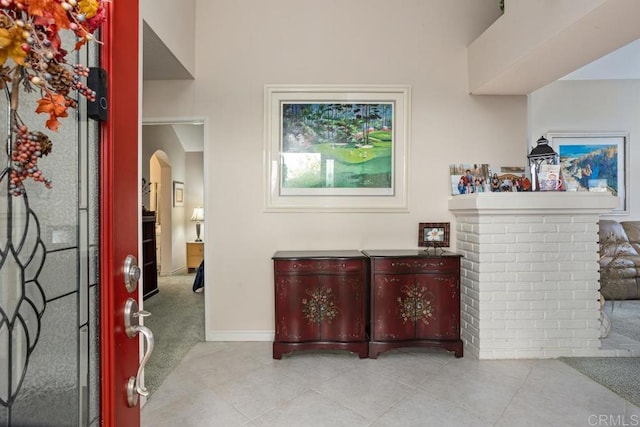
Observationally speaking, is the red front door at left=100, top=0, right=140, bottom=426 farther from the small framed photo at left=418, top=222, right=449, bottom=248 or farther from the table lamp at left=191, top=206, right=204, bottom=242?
the table lamp at left=191, top=206, right=204, bottom=242

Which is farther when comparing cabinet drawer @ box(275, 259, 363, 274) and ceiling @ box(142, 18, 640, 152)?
cabinet drawer @ box(275, 259, 363, 274)

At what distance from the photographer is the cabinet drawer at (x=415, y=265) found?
2672 millimetres

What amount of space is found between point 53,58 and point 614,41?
2945 mm

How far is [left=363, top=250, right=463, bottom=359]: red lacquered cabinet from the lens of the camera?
265 centimetres

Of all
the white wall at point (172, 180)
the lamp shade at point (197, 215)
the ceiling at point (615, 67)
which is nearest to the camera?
the ceiling at point (615, 67)

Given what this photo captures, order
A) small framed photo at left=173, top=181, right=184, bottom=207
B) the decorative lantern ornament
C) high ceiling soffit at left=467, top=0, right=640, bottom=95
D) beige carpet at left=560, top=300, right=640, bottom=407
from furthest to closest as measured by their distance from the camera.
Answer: small framed photo at left=173, top=181, right=184, bottom=207
the decorative lantern ornament
beige carpet at left=560, top=300, right=640, bottom=407
high ceiling soffit at left=467, top=0, right=640, bottom=95

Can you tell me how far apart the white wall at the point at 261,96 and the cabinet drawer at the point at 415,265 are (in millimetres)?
402

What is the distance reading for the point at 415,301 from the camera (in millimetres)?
2666

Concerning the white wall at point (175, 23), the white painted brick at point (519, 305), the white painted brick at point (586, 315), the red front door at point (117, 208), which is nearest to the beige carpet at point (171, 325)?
the red front door at point (117, 208)

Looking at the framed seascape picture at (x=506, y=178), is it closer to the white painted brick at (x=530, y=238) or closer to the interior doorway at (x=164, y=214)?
the white painted brick at (x=530, y=238)

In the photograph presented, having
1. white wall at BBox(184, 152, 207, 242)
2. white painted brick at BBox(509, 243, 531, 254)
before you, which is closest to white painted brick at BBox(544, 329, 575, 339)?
white painted brick at BBox(509, 243, 531, 254)

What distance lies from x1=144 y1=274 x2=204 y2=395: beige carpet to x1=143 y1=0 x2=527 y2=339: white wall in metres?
0.32

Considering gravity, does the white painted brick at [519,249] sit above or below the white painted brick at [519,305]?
above

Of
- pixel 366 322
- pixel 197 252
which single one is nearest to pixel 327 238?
pixel 366 322
